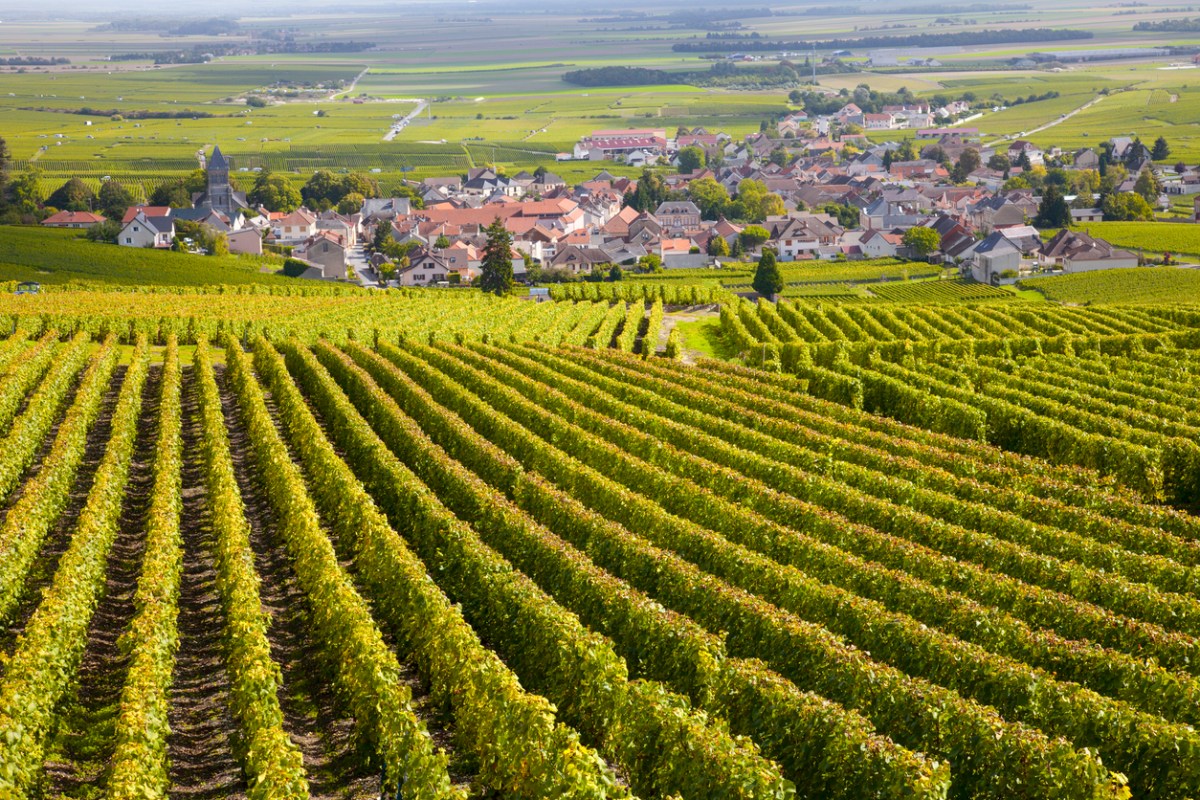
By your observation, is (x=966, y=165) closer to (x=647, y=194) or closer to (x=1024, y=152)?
(x=1024, y=152)

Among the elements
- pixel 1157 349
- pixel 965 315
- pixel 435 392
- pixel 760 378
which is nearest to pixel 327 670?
pixel 435 392

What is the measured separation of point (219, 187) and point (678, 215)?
187 ft

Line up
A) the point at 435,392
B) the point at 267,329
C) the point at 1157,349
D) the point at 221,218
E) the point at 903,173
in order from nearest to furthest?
1. the point at 435,392
2. the point at 1157,349
3. the point at 267,329
4. the point at 221,218
5. the point at 903,173

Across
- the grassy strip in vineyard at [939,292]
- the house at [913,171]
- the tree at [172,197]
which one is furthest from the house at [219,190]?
the house at [913,171]

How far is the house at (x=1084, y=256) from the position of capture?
356 feet

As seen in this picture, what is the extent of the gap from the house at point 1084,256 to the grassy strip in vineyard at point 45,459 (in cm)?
8633

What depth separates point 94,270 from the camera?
9381 centimetres

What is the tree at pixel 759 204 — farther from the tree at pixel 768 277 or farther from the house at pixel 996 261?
the tree at pixel 768 277

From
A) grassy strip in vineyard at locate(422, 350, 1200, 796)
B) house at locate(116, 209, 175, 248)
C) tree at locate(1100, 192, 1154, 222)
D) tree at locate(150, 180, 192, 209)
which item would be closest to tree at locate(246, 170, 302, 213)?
tree at locate(150, 180, 192, 209)

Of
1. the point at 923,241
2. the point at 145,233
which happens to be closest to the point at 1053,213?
the point at 923,241

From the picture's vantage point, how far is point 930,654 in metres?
20.3

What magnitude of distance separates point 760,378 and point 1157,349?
1863cm

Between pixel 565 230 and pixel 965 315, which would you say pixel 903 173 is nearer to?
pixel 565 230

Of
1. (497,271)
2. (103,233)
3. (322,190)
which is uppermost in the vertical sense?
(322,190)
